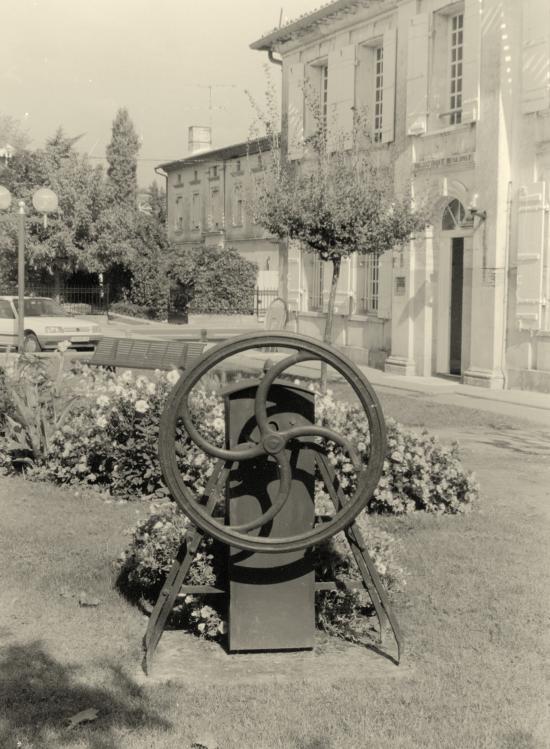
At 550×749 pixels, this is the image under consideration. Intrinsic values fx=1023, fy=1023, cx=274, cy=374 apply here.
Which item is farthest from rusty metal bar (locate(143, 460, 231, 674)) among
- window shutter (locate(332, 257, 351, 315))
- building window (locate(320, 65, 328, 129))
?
building window (locate(320, 65, 328, 129))

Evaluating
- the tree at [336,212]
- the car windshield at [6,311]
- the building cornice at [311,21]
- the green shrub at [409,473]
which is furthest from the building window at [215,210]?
the green shrub at [409,473]

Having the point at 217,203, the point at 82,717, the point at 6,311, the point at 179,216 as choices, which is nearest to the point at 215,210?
the point at 217,203

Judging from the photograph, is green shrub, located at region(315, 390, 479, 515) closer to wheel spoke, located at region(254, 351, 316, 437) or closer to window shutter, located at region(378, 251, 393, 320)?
wheel spoke, located at region(254, 351, 316, 437)

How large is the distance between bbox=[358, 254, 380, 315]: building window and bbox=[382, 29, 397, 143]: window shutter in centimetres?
261

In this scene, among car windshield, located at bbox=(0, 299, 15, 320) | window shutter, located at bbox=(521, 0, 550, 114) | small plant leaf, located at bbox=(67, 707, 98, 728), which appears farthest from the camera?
car windshield, located at bbox=(0, 299, 15, 320)

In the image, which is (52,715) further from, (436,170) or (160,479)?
(436,170)

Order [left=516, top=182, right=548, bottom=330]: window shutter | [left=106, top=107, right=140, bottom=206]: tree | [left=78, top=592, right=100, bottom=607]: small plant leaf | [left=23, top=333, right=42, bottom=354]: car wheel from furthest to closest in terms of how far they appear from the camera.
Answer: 1. [left=106, top=107, right=140, bottom=206]: tree
2. [left=23, top=333, right=42, bottom=354]: car wheel
3. [left=516, top=182, right=548, bottom=330]: window shutter
4. [left=78, top=592, right=100, bottom=607]: small plant leaf

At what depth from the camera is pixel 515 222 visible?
16.6m

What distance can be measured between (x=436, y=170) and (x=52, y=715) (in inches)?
619

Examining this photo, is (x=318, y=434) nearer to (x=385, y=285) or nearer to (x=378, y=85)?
(x=385, y=285)

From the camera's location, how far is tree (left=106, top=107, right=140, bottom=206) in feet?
181

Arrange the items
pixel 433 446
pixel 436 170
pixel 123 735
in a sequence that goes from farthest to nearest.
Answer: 1. pixel 436 170
2. pixel 433 446
3. pixel 123 735

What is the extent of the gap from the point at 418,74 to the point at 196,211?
1170 inches

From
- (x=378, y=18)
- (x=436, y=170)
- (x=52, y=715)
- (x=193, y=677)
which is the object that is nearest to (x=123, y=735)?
(x=52, y=715)
